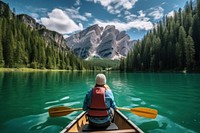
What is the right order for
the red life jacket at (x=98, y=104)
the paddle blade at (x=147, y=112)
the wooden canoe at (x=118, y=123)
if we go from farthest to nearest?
the paddle blade at (x=147, y=112), the red life jacket at (x=98, y=104), the wooden canoe at (x=118, y=123)

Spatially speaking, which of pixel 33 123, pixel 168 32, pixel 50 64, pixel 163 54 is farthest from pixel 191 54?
pixel 50 64

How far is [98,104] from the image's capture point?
718 cm

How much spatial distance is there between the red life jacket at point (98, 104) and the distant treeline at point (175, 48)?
75.1 metres

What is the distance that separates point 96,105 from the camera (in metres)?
7.19

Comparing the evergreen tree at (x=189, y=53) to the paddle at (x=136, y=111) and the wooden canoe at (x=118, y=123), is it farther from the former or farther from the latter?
the wooden canoe at (x=118, y=123)

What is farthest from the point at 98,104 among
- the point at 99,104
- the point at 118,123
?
the point at 118,123

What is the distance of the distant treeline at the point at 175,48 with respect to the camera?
80081 mm

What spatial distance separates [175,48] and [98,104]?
93.7 meters

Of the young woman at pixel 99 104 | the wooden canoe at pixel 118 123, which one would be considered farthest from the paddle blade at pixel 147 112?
the young woman at pixel 99 104

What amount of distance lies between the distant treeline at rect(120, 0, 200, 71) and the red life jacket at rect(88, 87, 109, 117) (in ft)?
247

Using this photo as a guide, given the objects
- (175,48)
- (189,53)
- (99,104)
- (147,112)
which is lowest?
(147,112)

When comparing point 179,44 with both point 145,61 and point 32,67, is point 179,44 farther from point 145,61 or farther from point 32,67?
point 32,67

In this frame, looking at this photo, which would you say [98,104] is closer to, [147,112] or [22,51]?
[147,112]

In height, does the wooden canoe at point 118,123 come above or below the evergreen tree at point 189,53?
below
